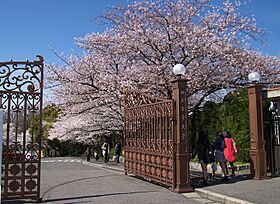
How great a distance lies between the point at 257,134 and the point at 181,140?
2907 mm

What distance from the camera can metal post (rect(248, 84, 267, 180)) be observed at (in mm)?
11820

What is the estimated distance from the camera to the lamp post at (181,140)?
34.7 ft

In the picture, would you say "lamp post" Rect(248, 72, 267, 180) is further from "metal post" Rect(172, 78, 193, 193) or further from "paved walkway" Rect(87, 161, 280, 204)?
"metal post" Rect(172, 78, 193, 193)

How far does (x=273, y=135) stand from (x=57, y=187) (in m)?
7.78

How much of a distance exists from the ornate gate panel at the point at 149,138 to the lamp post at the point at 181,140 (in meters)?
0.16

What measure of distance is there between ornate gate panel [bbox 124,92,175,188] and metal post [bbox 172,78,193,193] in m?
0.17

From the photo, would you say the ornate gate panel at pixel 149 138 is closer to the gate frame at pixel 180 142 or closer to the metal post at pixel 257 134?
the gate frame at pixel 180 142

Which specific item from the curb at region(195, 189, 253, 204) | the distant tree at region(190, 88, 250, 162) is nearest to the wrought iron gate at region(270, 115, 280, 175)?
the distant tree at region(190, 88, 250, 162)

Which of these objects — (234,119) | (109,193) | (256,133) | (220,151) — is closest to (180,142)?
(220,151)

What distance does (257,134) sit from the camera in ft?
39.4

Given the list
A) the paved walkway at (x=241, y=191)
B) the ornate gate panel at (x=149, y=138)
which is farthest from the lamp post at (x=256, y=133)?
the ornate gate panel at (x=149, y=138)

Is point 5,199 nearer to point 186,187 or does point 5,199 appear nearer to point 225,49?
point 186,187

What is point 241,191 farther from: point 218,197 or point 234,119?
point 234,119

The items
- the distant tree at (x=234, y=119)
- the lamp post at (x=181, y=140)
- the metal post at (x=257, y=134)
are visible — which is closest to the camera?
the lamp post at (x=181, y=140)
